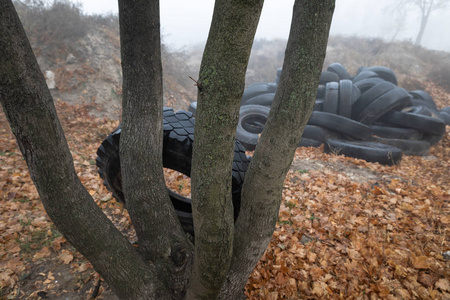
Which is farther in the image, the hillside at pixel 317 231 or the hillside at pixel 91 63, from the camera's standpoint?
the hillside at pixel 91 63

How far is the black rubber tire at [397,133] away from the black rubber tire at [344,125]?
372mm

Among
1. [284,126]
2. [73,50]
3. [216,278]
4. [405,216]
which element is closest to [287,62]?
[284,126]

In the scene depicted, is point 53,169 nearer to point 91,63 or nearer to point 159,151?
point 159,151

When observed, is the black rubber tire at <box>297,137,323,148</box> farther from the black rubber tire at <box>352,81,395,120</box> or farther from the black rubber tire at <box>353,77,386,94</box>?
the black rubber tire at <box>353,77,386,94</box>

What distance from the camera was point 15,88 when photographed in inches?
50.1

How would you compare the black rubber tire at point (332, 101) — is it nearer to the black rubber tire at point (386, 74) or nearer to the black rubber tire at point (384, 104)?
the black rubber tire at point (384, 104)

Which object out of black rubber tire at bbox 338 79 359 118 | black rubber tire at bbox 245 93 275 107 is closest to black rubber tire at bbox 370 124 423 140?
black rubber tire at bbox 338 79 359 118

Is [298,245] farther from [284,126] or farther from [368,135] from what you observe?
[368,135]

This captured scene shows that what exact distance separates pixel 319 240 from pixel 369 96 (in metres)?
5.92

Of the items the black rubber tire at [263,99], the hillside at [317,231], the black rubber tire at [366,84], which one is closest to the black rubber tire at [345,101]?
the black rubber tire at [366,84]

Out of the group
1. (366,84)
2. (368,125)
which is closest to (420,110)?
(366,84)

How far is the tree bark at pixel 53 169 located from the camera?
126cm

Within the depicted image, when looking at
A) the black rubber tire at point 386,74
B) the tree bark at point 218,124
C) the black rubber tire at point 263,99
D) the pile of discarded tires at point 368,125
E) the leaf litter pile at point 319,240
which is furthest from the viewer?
the black rubber tire at point 386,74

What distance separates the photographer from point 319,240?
3062 millimetres
